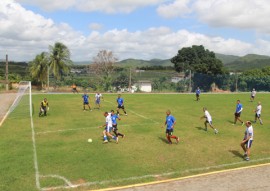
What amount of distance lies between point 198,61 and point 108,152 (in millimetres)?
63658

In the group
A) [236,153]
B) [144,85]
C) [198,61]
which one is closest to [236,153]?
[236,153]

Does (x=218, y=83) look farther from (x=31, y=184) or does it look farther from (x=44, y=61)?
(x=31, y=184)

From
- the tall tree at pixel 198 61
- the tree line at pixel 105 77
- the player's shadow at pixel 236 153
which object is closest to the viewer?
the player's shadow at pixel 236 153

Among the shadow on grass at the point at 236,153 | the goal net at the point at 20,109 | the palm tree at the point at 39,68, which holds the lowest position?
the shadow on grass at the point at 236,153

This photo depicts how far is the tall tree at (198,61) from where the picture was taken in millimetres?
72688

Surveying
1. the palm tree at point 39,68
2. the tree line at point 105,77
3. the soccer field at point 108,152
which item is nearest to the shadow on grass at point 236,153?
the soccer field at point 108,152

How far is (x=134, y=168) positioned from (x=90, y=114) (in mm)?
14254

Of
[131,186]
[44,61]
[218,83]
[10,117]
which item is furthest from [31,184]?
[218,83]

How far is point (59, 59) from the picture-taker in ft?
197

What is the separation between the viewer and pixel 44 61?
191ft

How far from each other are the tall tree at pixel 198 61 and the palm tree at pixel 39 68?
34.0 metres

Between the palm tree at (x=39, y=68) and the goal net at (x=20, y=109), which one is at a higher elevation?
the palm tree at (x=39, y=68)

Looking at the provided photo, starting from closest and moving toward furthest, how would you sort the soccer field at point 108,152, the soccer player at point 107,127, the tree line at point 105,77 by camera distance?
the soccer field at point 108,152
the soccer player at point 107,127
the tree line at point 105,77

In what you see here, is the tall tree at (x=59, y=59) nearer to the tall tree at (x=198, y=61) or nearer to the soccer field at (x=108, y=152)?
the tall tree at (x=198, y=61)
